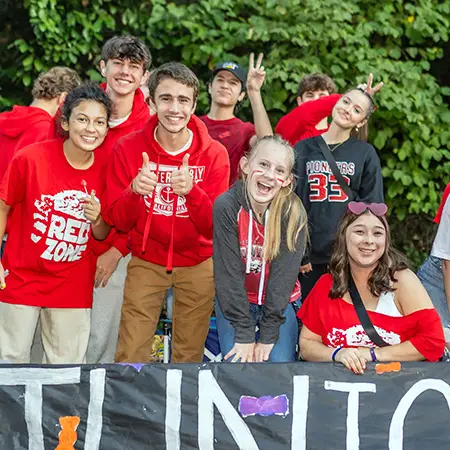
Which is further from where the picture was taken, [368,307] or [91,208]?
[91,208]

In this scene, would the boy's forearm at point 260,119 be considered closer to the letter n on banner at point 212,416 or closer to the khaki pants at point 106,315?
the khaki pants at point 106,315

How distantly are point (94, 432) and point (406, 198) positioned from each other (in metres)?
5.28

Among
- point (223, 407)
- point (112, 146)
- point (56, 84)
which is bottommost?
point (223, 407)

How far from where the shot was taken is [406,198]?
27.7 ft

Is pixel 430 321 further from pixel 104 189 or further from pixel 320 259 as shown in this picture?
pixel 104 189

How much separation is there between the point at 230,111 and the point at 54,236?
6.23 feet

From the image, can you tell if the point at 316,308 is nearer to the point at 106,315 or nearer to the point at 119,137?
the point at 106,315

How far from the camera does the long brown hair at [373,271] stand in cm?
421

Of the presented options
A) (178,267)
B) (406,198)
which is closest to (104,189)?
(178,267)

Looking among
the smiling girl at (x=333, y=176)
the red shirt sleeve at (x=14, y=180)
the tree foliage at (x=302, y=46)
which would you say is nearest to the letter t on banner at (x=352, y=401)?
the smiling girl at (x=333, y=176)

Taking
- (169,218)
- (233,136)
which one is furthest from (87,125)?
(233,136)

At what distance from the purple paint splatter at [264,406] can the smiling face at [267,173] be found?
1040 mm

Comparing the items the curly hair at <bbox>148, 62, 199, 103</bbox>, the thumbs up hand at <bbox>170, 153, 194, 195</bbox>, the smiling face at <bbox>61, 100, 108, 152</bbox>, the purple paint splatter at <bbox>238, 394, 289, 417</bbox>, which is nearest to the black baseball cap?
the curly hair at <bbox>148, 62, 199, 103</bbox>

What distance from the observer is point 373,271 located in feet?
14.1
